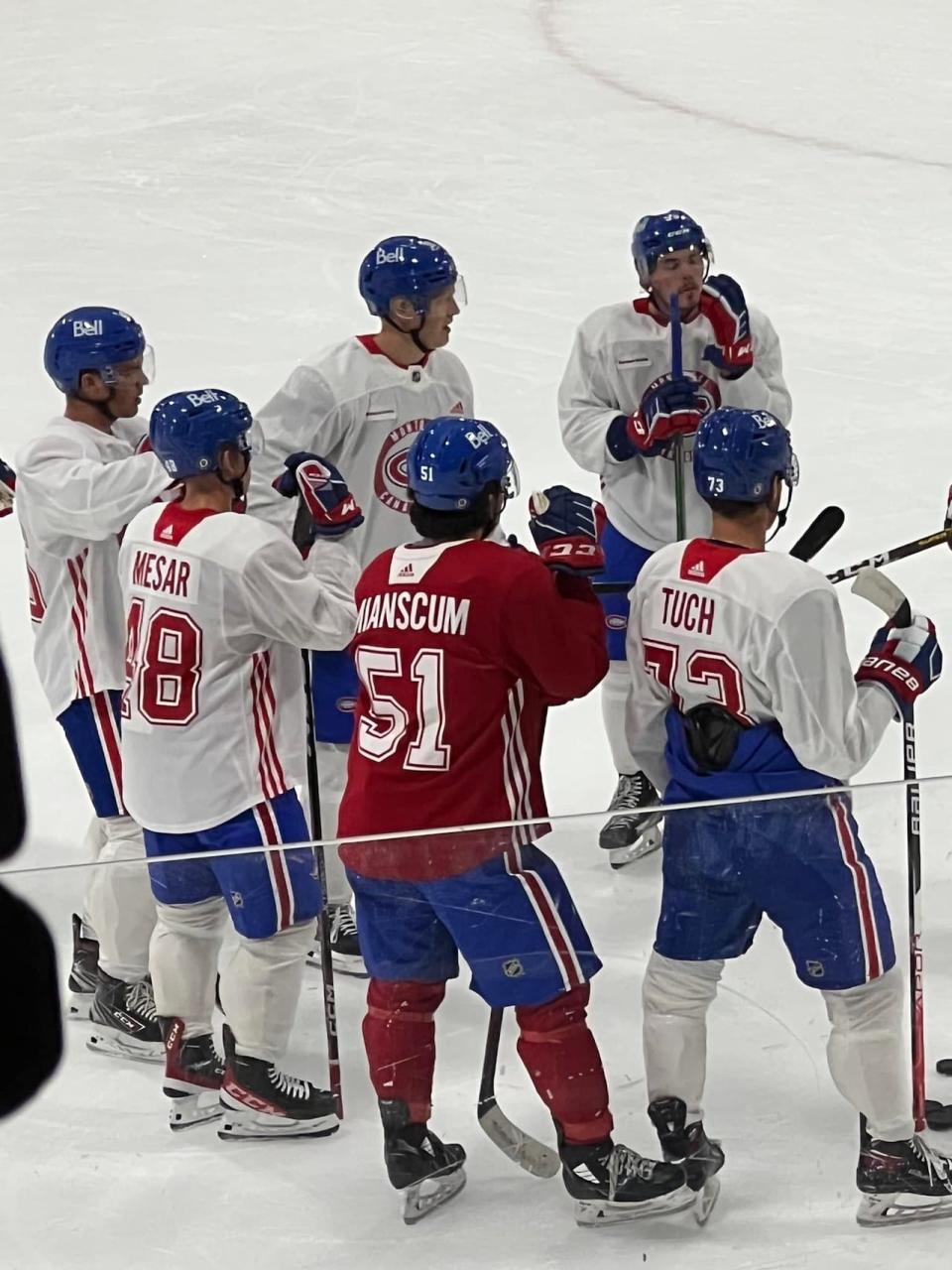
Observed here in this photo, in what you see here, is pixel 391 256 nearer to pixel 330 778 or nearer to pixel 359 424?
pixel 359 424

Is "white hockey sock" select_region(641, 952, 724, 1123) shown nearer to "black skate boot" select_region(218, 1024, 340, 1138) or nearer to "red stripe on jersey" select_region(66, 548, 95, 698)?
"black skate boot" select_region(218, 1024, 340, 1138)

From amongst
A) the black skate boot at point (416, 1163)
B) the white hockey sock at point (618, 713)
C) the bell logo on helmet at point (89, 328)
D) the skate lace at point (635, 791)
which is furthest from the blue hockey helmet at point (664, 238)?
the black skate boot at point (416, 1163)

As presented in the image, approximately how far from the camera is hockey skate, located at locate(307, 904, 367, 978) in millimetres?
2213

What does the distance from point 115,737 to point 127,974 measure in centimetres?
104

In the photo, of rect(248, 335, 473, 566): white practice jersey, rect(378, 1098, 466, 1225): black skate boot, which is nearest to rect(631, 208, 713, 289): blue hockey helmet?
rect(248, 335, 473, 566): white practice jersey

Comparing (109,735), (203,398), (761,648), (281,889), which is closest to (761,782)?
(761,648)

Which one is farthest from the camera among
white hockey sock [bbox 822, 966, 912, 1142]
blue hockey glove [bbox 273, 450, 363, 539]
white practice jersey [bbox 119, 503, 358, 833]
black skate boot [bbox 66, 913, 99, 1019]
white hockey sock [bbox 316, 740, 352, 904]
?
→ white hockey sock [bbox 316, 740, 352, 904]

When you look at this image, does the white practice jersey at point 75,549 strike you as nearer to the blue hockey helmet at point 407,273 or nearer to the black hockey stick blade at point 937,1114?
the blue hockey helmet at point 407,273

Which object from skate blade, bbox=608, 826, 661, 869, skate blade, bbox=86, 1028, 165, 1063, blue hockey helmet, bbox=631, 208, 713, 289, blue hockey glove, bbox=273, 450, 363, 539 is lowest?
skate blade, bbox=86, 1028, 165, 1063

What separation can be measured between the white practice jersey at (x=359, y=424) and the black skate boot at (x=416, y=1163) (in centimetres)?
139

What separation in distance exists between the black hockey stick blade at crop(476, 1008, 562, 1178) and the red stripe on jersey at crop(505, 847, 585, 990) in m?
0.09

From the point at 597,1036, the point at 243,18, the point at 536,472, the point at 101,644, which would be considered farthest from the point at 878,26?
the point at 597,1036

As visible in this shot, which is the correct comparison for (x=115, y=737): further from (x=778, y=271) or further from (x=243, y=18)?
(x=243, y=18)

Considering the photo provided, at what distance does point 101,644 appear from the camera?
10.3ft
